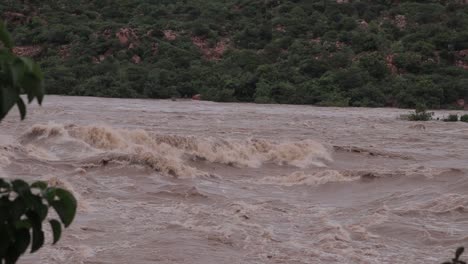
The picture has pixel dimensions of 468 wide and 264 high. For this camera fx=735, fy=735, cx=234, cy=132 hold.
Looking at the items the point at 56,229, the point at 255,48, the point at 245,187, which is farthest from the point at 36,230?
the point at 255,48

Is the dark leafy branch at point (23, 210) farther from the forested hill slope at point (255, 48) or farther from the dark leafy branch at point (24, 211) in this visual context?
the forested hill slope at point (255, 48)

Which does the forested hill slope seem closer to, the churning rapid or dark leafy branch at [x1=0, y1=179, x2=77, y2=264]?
the churning rapid

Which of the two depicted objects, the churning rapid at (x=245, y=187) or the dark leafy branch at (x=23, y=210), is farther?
the churning rapid at (x=245, y=187)

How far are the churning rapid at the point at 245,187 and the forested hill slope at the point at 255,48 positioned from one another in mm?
9470

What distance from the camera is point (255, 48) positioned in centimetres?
3516

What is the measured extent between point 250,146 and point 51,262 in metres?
8.56

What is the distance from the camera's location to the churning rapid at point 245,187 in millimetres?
7547

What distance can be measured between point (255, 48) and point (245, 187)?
78.7 ft

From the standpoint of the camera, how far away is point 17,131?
1505 cm

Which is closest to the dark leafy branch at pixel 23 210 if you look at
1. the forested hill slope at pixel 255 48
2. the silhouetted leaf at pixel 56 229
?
the silhouetted leaf at pixel 56 229

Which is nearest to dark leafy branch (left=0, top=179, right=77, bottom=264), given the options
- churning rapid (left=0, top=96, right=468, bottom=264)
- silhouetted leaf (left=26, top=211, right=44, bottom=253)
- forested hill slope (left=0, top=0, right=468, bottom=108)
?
silhouetted leaf (left=26, top=211, right=44, bottom=253)

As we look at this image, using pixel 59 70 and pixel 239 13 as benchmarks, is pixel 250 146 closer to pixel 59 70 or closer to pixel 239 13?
pixel 59 70

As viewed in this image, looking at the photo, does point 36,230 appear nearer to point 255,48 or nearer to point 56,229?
point 56,229

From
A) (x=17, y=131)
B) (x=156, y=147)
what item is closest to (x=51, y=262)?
(x=156, y=147)
